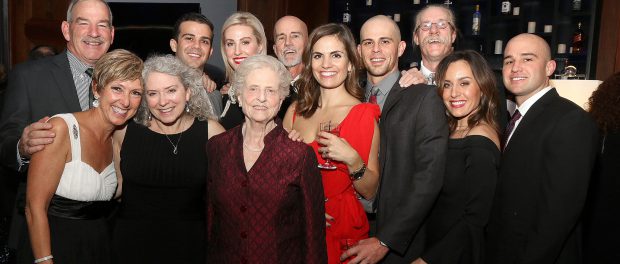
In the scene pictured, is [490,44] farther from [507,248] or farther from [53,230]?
[53,230]

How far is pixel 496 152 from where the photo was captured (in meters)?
2.23

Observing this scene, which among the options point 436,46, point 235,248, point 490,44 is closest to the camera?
point 235,248

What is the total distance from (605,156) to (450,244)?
5.59ft

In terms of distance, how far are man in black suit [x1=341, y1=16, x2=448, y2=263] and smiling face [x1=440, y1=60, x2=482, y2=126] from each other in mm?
213

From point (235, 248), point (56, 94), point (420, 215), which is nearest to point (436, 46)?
point (420, 215)

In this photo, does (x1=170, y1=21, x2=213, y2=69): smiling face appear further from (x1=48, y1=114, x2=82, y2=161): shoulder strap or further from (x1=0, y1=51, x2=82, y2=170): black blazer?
(x1=48, y1=114, x2=82, y2=161): shoulder strap

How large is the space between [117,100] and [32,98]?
606mm

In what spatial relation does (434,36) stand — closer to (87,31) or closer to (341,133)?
(341,133)

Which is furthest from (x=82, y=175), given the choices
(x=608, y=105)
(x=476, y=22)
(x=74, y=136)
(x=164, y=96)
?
(x=476, y=22)

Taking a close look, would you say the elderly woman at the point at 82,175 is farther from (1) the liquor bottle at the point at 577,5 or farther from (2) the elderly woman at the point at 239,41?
(1) the liquor bottle at the point at 577,5

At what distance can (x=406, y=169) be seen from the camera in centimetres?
214

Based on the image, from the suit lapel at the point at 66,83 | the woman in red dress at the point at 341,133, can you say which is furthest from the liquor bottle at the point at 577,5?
the suit lapel at the point at 66,83

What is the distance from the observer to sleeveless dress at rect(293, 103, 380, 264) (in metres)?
2.23

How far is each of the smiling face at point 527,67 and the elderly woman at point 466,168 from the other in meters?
0.10
